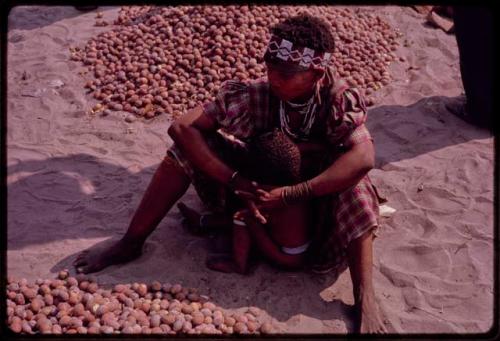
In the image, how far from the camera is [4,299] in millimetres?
2436

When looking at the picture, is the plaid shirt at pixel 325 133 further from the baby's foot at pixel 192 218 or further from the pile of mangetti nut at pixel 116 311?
the pile of mangetti nut at pixel 116 311

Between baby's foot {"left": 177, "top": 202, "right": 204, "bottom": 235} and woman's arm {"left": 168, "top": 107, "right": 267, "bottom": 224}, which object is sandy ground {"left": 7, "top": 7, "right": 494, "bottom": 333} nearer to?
baby's foot {"left": 177, "top": 202, "right": 204, "bottom": 235}

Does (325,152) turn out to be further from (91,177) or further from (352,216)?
(91,177)

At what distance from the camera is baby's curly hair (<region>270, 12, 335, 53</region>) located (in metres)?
2.24

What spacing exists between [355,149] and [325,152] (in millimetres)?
174

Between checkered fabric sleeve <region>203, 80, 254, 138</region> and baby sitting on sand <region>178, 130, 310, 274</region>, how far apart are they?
14 cm

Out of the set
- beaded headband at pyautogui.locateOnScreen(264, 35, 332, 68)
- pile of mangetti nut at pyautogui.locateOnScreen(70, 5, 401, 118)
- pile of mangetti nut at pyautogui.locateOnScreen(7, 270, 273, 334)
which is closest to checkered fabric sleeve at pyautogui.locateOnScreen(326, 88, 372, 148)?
beaded headband at pyautogui.locateOnScreen(264, 35, 332, 68)

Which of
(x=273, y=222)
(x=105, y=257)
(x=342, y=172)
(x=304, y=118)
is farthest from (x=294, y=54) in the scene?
(x=105, y=257)

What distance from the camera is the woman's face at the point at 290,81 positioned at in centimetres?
229

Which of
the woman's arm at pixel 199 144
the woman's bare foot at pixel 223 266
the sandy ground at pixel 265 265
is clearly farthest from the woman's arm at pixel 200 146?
the sandy ground at pixel 265 265

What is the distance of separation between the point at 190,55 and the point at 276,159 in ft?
8.00

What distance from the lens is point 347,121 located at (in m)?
2.37

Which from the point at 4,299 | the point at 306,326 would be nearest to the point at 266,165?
the point at 306,326

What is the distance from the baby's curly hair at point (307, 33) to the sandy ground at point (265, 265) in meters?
1.17
